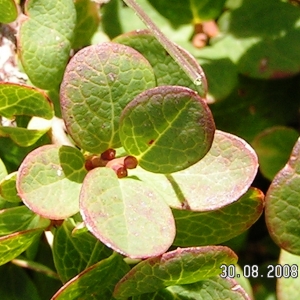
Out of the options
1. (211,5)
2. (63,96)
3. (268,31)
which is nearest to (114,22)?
(211,5)

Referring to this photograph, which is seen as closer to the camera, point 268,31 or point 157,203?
point 157,203

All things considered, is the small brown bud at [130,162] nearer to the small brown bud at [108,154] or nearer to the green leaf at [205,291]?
the small brown bud at [108,154]

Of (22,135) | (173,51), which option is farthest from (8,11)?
(173,51)

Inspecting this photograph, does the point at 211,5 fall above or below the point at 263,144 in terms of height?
above

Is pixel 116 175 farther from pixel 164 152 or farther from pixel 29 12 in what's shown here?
pixel 29 12

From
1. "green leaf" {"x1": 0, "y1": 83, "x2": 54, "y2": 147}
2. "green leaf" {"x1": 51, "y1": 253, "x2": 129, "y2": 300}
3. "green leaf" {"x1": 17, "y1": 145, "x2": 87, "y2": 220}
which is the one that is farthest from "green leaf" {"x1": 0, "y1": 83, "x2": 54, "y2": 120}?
"green leaf" {"x1": 51, "y1": 253, "x2": 129, "y2": 300}

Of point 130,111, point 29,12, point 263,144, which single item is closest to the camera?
point 130,111

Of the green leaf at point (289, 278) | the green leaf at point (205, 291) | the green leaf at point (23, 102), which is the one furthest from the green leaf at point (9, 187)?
the green leaf at point (289, 278)

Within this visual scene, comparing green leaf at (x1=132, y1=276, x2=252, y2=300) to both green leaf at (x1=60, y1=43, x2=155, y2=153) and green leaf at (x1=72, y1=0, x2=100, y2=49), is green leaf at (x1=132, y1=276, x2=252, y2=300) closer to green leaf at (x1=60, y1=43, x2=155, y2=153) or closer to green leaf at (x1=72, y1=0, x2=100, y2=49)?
green leaf at (x1=60, y1=43, x2=155, y2=153)
